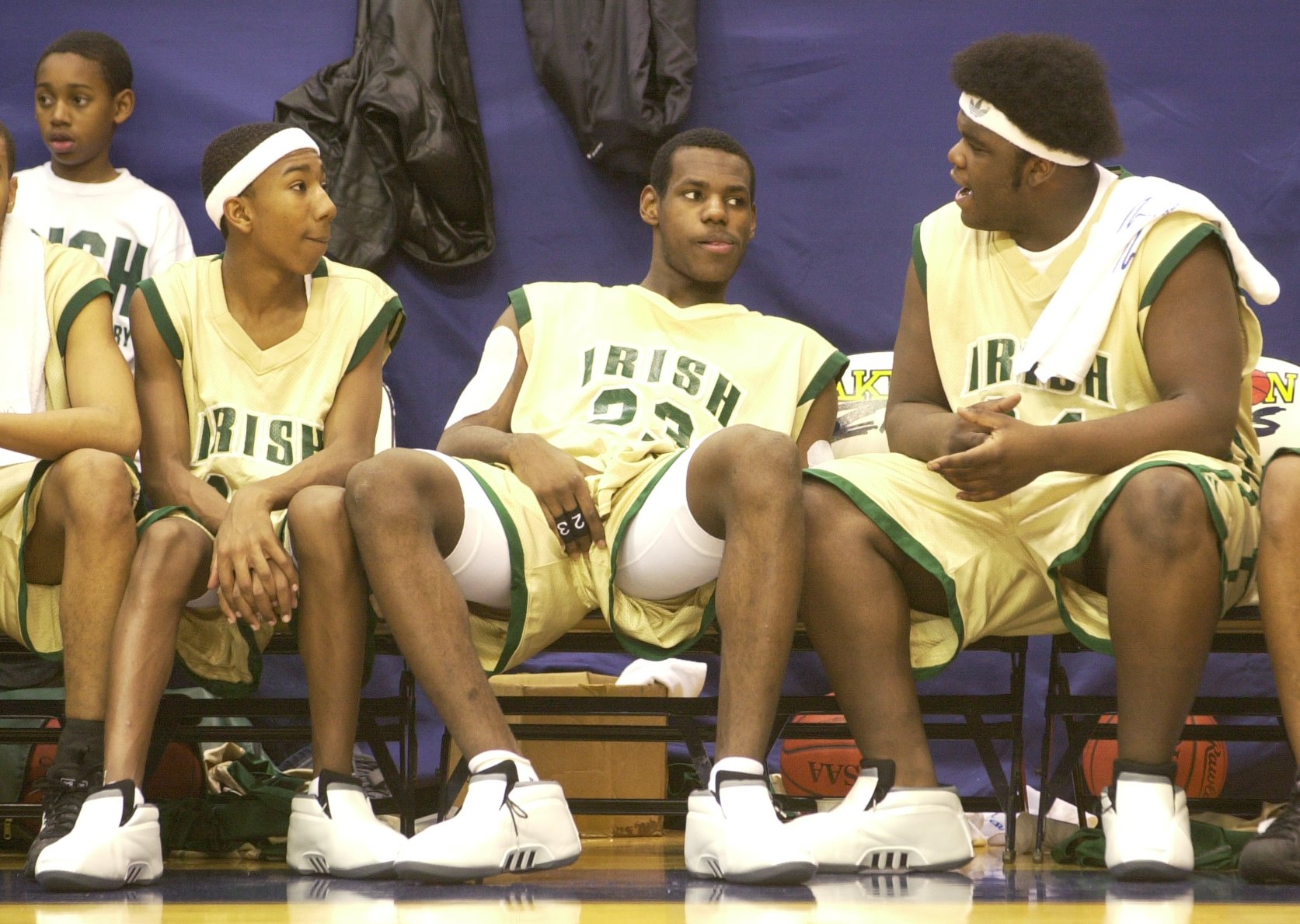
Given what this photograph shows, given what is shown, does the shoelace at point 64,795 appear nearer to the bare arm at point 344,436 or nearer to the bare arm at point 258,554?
the bare arm at point 258,554

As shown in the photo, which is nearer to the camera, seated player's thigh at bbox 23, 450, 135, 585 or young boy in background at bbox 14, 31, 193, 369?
seated player's thigh at bbox 23, 450, 135, 585

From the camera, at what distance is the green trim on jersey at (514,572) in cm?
241

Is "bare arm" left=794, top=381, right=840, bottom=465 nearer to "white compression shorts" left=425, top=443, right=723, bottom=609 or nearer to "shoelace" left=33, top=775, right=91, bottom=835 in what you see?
"white compression shorts" left=425, top=443, right=723, bottom=609

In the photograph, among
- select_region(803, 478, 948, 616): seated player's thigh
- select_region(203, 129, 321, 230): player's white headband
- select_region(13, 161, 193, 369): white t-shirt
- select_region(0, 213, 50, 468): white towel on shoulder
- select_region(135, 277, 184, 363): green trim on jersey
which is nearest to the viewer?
select_region(803, 478, 948, 616): seated player's thigh

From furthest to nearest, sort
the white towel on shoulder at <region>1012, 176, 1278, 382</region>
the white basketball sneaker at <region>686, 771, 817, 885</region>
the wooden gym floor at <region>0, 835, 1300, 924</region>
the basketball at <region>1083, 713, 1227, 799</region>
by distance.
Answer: the basketball at <region>1083, 713, 1227, 799</region>, the white towel on shoulder at <region>1012, 176, 1278, 382</region>, the white basketball sneaker at <region>686, 771, 817, 885</region>, the wooden gym floor at <region>0, 835, 1300, 924</region>

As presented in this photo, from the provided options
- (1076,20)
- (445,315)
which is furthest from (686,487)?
(1076,20)

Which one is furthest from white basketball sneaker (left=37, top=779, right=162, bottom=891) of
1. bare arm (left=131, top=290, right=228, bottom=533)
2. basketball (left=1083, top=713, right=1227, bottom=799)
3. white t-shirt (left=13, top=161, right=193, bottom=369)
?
basketball (left=1083, top=713, right=1227, bottom=799)

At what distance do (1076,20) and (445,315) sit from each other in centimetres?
158

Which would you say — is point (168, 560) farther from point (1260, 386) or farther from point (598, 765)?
point (1260, 386)

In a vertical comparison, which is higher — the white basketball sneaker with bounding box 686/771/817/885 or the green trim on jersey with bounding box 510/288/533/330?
the green trim on jersey with bounding box 510/288/533/330

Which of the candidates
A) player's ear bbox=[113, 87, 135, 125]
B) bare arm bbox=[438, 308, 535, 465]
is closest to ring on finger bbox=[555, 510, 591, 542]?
bare arm bbox=[438, 308, 535, 465]

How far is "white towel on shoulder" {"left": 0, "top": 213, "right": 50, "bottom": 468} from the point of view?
2652 millimetres

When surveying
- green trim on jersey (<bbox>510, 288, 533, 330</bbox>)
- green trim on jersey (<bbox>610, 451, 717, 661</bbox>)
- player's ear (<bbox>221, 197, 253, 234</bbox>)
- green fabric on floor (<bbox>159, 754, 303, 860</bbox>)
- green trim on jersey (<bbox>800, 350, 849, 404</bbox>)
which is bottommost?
green fabric on floor (<bbox>159, 754, 303, 860</bbox>)

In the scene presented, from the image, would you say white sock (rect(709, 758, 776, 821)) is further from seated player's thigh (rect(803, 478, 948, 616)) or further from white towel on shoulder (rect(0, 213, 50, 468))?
white towel on shoulder (rect(0, 213, 50, 468))
